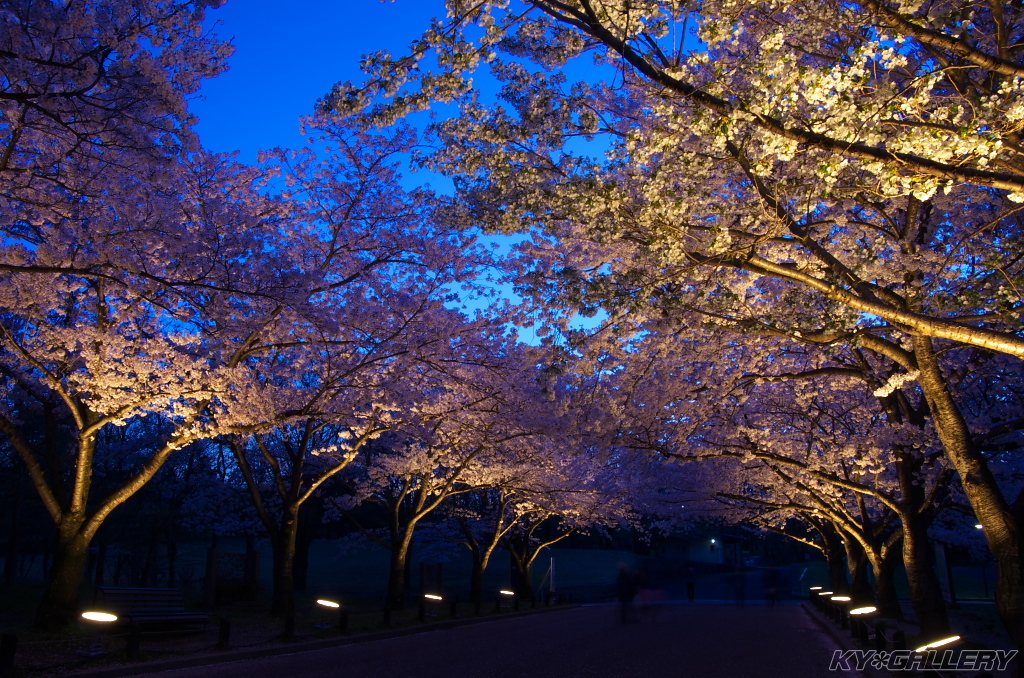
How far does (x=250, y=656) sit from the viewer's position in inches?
440

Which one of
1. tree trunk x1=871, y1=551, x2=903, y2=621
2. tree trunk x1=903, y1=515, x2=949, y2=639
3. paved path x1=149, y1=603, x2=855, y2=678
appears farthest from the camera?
tree trunk x1=871, y1=551, x2=903, y2=621

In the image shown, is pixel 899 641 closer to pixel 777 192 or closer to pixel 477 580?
pixel 777 192

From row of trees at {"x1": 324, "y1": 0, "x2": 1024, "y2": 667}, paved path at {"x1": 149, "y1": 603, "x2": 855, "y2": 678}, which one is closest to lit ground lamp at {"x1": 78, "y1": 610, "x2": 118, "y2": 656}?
paved path at {"x1": 149, "y1": 603, "x2": 855, "y2": 678}

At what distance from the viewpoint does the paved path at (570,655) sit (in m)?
9.75

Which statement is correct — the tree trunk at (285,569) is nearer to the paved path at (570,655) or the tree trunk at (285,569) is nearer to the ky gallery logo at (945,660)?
the paved path at (570,655)

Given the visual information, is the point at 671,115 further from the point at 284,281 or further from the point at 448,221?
the point at 284,281

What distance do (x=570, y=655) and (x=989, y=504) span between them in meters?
7.50

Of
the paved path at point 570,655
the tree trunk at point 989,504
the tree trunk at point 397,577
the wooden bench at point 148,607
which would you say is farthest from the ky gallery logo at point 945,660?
the tree trunk at point 397,577

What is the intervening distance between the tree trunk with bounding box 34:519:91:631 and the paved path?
3.56 m

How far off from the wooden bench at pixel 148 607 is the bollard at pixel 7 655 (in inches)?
137

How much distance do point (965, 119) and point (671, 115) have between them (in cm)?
301

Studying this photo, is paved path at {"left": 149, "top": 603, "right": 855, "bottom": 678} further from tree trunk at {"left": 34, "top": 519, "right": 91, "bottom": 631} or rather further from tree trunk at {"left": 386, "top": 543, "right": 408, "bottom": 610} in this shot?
tree trunk at {"left": 34, "top": 519, "right": 91, "bottom": 631}

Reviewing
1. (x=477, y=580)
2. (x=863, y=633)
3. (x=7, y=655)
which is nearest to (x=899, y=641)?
(x=863, y=633)

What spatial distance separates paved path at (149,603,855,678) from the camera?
975 centimetres
